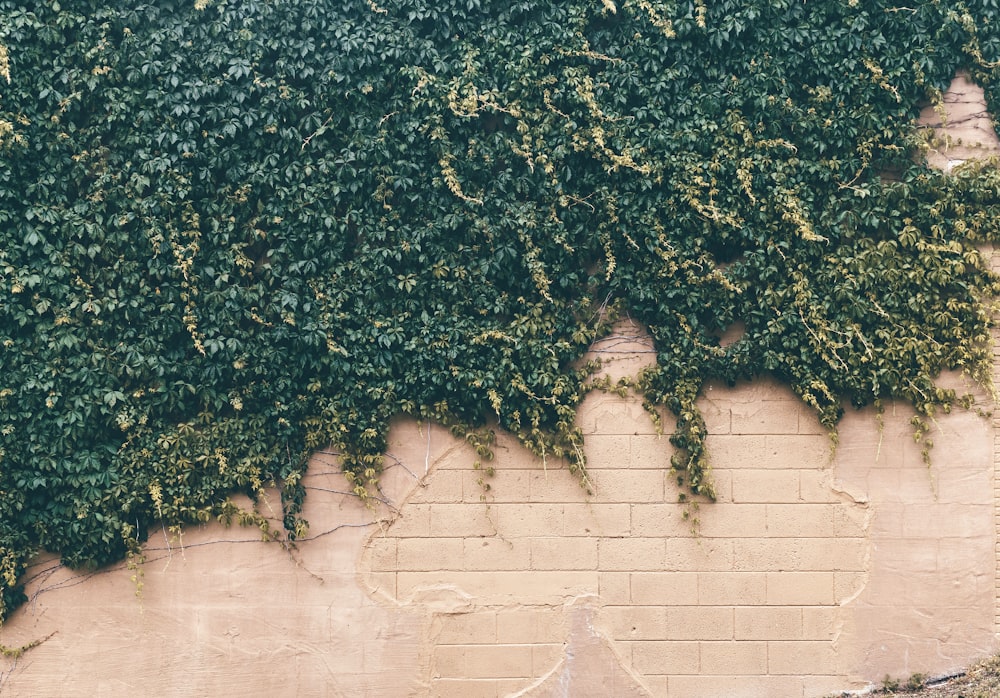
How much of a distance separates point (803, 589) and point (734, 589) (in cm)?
52

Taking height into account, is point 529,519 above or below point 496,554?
above

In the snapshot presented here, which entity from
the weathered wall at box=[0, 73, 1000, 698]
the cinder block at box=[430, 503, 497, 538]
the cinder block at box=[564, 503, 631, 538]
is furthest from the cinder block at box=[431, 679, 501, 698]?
the cinder block at box=[564, 503, 631, 538]

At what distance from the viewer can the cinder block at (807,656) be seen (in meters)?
6.54

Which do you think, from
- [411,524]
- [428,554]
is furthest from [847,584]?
[411,524]

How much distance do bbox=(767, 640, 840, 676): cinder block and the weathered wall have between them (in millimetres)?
15

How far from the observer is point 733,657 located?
21.5 ft

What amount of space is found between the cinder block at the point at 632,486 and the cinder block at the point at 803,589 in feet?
3.62

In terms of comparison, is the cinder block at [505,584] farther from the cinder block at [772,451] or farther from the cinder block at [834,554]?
the cinder block at [834,554]

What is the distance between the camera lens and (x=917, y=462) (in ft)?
21.4

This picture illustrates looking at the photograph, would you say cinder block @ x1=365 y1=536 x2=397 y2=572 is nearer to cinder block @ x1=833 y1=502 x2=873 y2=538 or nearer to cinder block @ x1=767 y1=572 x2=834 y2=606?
cinder block @ x1=767 y1=572 x2=834 y2=606

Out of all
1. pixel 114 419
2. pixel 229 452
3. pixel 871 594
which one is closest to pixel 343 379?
pixel 229 452

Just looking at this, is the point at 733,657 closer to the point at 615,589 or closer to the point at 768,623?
the point at 768,623

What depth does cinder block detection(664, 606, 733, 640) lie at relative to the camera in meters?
6.56

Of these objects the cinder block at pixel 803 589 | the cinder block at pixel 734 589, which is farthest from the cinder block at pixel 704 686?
the cinder block at pixel 803 589
